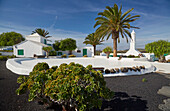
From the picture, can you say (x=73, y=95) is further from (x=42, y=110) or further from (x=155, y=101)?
(x=155, y=101)

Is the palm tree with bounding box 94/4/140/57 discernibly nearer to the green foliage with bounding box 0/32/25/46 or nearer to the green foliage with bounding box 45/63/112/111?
the green foliage with bounding box 45/63/112/111

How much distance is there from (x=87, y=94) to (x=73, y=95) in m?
0.43

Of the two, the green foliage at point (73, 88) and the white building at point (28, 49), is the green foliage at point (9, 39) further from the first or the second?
the green foliage at point (73, 88)

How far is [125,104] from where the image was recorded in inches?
166

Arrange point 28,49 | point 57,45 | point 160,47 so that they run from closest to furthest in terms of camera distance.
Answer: point 160,47, point 28,49, point 57,45

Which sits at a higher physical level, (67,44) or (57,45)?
(67,44)

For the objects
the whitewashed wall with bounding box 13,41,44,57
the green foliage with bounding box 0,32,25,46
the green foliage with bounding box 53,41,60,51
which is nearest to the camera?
the whitewashed wall with bounding box 13,41,44,57

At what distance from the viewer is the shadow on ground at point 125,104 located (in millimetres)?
3912

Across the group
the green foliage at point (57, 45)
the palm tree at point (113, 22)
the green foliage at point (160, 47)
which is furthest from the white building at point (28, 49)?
the green foliage at point (160, 47)

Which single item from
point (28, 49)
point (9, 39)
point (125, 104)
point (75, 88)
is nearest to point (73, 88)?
point (75, 88)

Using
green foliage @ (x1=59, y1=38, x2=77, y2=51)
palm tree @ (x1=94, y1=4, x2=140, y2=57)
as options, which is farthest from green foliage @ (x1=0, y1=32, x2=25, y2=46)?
palm tree @ (x1=94, y1=4, x2=140, y2=57)

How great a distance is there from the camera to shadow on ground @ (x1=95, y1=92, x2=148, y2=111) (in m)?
3.91

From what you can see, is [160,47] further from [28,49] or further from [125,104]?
[28,49]

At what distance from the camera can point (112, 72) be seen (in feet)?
30.0
